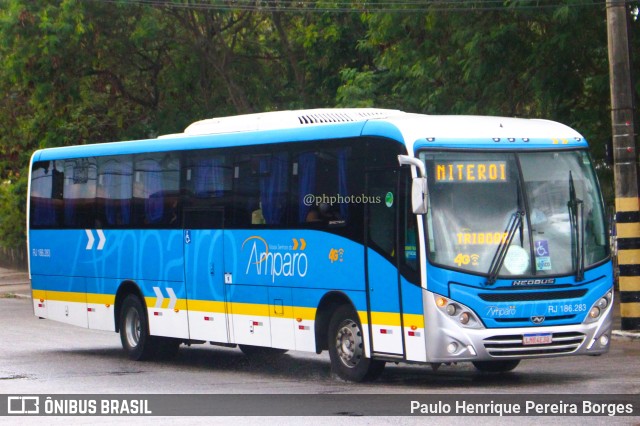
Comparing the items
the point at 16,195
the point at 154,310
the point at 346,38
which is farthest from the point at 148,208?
the point at 16,195

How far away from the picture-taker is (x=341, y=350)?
577 inches

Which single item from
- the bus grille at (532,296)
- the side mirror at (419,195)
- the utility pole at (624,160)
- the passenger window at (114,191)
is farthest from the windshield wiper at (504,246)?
the passenger window at (114,191)

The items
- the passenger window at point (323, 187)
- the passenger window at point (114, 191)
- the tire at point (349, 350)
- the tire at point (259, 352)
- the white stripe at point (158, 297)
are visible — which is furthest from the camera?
the passenger window at point (114, 191)

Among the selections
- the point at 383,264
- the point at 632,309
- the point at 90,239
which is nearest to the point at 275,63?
the point at 90,239

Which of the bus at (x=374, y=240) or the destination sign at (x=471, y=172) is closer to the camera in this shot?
the bus at (x=374, y=240)

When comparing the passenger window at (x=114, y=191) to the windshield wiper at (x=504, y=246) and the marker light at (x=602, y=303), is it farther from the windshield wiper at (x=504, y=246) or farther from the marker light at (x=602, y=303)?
the marker light at (x=602, y=303)

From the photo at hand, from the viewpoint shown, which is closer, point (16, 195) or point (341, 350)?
point (341, 350)

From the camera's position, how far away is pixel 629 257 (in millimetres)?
19922

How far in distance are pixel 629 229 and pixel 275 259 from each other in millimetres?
6864

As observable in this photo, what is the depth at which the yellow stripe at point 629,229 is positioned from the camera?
65.3 feet

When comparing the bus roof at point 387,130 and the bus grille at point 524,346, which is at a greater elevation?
the bus roof at point 387,130

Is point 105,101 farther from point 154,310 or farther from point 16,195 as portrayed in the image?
point 154,310

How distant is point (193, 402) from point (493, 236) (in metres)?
3.60

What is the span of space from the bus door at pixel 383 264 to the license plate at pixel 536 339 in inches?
51.6
